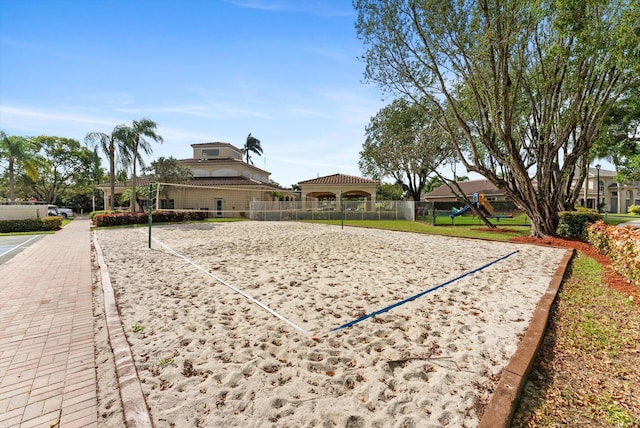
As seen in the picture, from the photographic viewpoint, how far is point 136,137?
85.0ft

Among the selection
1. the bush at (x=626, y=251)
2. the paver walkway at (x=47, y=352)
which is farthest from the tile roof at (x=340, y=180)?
the paver walkway at (x=47, y=352)

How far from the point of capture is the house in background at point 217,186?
3081 cm

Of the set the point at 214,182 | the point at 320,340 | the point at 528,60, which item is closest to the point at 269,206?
the point at 214,182

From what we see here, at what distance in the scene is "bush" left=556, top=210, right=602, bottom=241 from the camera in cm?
1292

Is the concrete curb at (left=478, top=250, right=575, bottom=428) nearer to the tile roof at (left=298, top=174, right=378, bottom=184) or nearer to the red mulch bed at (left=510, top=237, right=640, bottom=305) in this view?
the red mulch bed at (left=510, top=237, right=640, bottom=305)

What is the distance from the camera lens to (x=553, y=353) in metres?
3.48

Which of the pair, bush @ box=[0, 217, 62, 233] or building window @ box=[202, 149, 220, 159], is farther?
building window @ box=[202, 149, 220, 159]

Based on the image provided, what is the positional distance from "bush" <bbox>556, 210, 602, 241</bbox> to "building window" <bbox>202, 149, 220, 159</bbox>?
3459cm

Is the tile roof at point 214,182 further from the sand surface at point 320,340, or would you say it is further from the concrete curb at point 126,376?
the concrete curb at point 126,376

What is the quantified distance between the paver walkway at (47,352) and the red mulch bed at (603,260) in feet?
26.1

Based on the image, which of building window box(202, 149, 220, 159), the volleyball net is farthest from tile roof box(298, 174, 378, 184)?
building window box(202, 149, 220, 159)

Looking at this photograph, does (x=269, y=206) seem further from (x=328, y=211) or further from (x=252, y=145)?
(x=252, y=145)

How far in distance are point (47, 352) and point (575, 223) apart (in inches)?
690

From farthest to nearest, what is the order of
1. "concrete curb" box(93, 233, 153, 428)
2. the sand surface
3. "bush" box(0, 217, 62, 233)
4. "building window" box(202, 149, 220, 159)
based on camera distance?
"building window" box(202, 149, 220, 159) < "bush" box(0, 217, 62, 233) < the sand surface < "concrete curb" box(93, 233, 153, 428)
